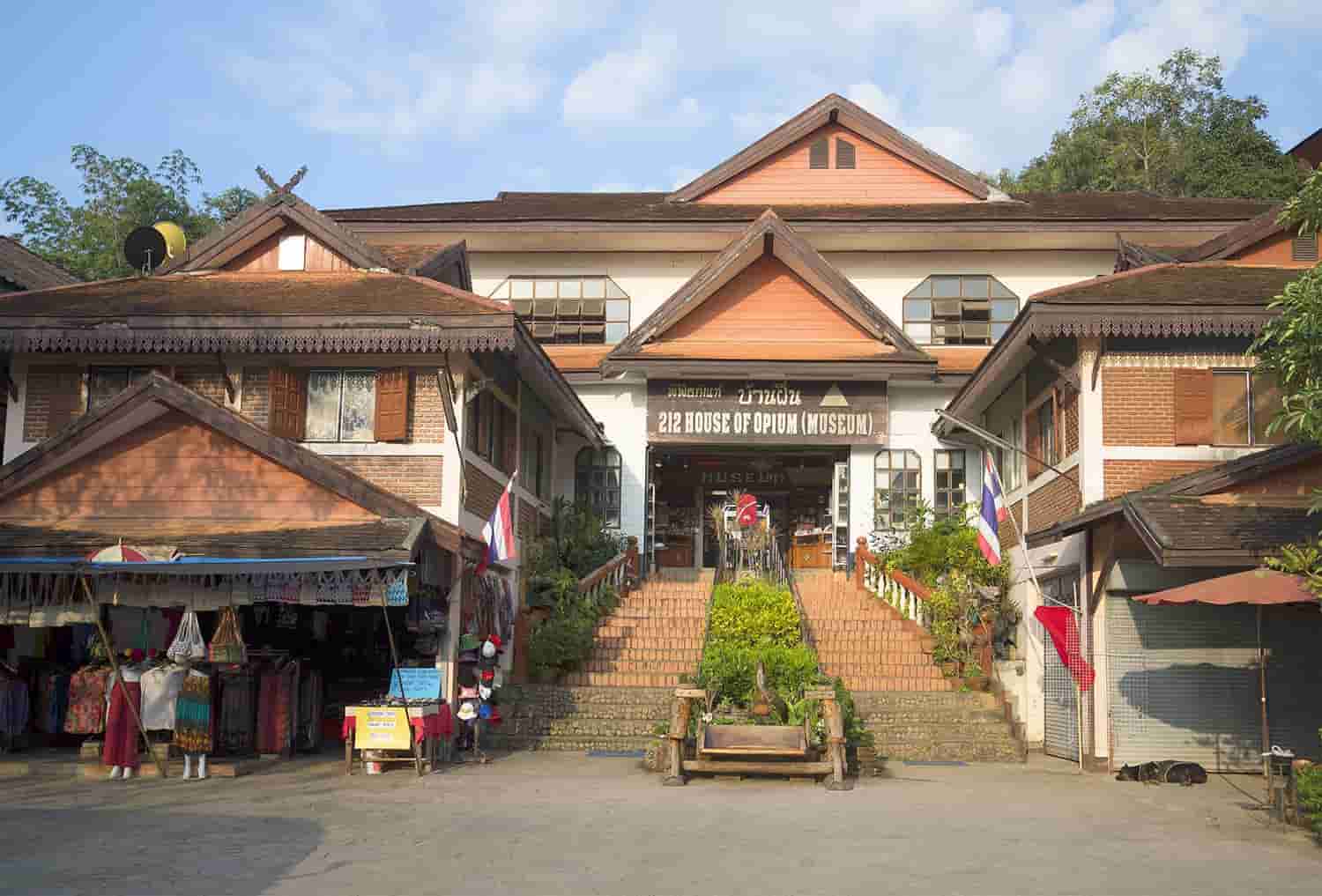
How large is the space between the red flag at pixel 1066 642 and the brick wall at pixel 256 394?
33.5 feet

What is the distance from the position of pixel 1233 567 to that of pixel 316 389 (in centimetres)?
1138

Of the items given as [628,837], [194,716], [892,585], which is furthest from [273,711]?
[892,585]

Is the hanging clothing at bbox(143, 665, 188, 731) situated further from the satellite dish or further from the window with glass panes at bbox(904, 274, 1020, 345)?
the window with glass panes at bbox(904, 274, 1020, 345)

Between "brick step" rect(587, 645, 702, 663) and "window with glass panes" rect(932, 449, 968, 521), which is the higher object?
"window with glass panes" rect(932, 449, 968, 521)

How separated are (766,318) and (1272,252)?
30.2ft

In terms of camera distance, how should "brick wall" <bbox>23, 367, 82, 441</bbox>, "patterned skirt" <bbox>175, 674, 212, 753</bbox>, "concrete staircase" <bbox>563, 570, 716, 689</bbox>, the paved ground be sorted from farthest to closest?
"concrete staircase" <bbox>563, 570, 716, 689</bbox> → "brick wall" <bbox>23, 367, 82, 441</bbox> → "patterned skirt" <bbox>175, 674, 212, 753</bbox> → the paved ground

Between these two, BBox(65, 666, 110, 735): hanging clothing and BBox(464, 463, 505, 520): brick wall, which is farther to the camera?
BBox(464, 463, 505, 520): brick wall

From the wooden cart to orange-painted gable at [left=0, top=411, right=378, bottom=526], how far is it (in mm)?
5291

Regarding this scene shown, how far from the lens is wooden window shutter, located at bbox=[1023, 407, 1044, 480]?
19734mm

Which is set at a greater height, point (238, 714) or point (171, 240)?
point (171, 240)

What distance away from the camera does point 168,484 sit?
1617cm

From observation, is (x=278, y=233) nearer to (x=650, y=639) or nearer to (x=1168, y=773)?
(x=650, y=639)

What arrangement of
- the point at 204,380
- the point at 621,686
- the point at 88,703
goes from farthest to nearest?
the point at 621,686
the point at 204,380
the point at 88,703

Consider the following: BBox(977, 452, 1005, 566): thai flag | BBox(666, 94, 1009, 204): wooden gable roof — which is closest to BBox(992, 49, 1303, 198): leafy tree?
BBox(666, 94, 1009, 204): wooden gable roof
